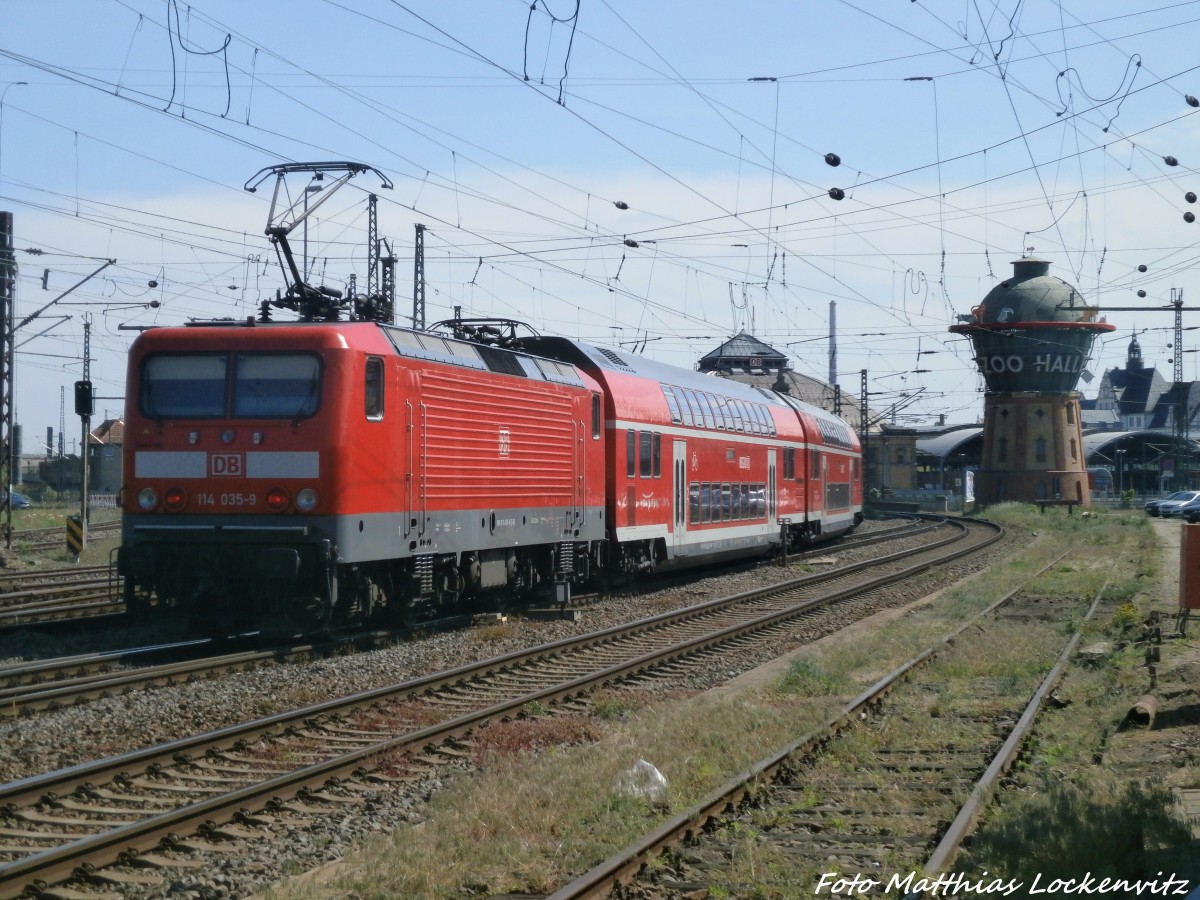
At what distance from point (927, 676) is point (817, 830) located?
6.60 m

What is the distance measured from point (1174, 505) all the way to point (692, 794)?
206ft

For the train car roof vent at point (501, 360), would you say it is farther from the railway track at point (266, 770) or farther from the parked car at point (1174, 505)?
the parked car at point (1174, 505)

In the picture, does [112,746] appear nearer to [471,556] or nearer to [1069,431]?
[471,556]

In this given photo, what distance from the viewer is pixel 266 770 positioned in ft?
31.3

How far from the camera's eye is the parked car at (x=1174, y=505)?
64.8 meters

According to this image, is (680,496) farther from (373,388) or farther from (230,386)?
(230,386)

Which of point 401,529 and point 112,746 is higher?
point 401,529

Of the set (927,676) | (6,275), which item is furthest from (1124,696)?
(6,275)

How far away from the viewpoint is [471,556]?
17.6 meters

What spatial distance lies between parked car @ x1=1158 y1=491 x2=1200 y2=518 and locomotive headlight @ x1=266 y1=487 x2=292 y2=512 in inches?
2306

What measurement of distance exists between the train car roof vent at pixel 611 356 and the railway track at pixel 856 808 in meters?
11.1

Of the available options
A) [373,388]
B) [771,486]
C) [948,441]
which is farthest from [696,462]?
[948,441]

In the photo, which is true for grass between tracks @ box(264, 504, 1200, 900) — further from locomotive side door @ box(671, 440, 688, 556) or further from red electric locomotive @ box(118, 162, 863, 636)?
locomotive side door @ box(671, 440, 688, 556)

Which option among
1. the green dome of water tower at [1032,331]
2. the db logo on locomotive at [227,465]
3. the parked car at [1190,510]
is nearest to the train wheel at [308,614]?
the db logo on locomotive at [227,465]
